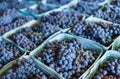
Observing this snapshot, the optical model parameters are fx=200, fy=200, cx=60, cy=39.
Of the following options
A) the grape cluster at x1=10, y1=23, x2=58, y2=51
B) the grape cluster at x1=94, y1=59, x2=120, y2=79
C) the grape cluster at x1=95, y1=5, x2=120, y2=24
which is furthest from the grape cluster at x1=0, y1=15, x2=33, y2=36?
the grape cluster at x1=94, y1=59, x2=120, y2=79

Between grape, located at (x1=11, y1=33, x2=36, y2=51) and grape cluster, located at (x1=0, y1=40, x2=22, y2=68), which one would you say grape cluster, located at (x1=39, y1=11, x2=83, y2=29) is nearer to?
grape, located at (x1=11, y1=33, x2=36, y2=51)

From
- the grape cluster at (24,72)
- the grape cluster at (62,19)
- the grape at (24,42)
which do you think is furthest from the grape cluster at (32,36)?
the grape cluster at (24,72)

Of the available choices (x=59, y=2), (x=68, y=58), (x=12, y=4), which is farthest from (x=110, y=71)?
(x=12, y=4)

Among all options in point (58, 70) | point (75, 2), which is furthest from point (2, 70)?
point (75, 2)

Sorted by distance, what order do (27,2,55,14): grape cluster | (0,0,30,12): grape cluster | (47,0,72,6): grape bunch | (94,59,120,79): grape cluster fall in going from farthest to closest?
(47,0,72,6): grape bunch, (0,0,30,12): grape cluster, (27,2,55,14): grape cluster, (94,59,120,79): grape cluster

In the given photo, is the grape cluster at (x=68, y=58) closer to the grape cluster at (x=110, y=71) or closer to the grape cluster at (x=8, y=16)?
the grape cluster at (x=110, y=71)

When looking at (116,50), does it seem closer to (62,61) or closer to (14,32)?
(62,61)
